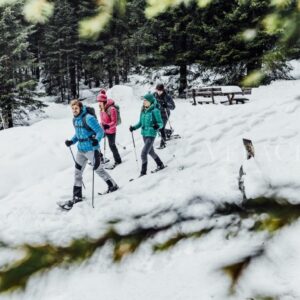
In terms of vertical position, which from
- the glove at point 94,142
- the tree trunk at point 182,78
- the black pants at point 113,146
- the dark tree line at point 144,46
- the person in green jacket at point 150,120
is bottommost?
the black pants at point 113,146

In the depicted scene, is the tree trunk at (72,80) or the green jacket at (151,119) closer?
the green jacket at (151,119)

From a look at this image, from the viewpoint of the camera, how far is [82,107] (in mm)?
7121

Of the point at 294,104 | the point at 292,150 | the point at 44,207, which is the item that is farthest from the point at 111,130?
the point at 294,104

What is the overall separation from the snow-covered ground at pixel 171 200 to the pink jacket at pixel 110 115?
1116 mm

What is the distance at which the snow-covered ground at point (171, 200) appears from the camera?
1.98m

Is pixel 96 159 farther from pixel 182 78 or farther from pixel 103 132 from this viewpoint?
pixel 182 78

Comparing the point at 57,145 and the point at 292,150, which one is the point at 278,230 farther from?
the point at 57,145

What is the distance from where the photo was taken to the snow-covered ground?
1.98 m

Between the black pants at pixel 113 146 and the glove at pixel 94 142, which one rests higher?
the glove at pixel 94 142

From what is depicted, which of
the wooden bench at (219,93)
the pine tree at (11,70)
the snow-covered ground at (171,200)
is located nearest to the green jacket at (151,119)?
the snow-covered ground at (171,200)

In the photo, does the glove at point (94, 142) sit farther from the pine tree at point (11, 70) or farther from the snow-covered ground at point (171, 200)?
the pine tree at point (11, 70)

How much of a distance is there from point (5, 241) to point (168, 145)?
8.99 metres

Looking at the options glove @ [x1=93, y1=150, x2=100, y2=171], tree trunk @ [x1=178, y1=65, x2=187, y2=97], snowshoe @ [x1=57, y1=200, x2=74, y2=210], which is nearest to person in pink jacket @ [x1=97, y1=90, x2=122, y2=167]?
glove @ [x1=93, y1=150, x2=100, y2=171]

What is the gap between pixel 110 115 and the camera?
9.47m
